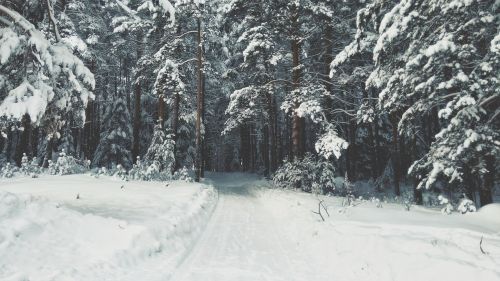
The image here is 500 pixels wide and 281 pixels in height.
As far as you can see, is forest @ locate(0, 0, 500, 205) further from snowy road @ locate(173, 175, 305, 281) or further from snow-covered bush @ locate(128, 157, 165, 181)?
snowy road @ locate(173, 175, 305, 281)

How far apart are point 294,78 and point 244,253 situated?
1148 cm

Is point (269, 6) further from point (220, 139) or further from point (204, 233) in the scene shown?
point (220, 139)

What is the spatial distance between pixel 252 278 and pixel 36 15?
794 cm

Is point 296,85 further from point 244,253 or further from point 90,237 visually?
point 90,237

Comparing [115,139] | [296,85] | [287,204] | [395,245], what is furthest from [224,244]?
[115,139]

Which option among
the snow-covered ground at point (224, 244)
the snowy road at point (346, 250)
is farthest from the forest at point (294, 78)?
the snowy road at point (346, 250)

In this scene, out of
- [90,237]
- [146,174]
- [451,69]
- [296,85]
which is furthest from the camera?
[146,174]

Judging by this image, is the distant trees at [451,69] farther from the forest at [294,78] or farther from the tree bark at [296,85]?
the tree bark at [296,85]

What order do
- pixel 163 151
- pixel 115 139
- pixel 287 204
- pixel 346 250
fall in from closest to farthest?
pixel 346 250, pixel 287 204, pixel 163 151, pixel 115 139

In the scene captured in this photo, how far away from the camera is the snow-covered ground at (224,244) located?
212 inches

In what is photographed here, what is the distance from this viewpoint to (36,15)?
8.97 meters

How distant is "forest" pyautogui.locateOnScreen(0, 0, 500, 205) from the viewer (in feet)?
25.9

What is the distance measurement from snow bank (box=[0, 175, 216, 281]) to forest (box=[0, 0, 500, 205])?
180cm

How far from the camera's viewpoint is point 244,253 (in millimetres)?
7555
